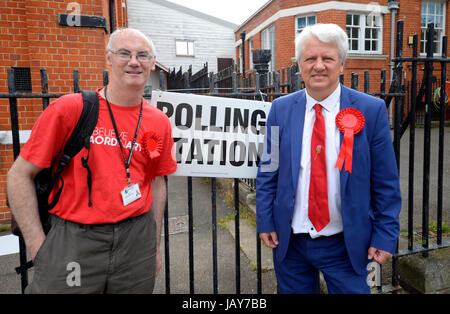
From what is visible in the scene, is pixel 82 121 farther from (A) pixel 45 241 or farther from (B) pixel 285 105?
(B) pixel 285 105

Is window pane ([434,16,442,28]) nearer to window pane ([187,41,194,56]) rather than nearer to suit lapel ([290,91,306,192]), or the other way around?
window pane ([187,41,194,56])

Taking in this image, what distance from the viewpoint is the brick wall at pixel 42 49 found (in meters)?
4.79

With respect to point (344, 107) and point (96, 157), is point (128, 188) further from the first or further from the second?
point (344, 107)

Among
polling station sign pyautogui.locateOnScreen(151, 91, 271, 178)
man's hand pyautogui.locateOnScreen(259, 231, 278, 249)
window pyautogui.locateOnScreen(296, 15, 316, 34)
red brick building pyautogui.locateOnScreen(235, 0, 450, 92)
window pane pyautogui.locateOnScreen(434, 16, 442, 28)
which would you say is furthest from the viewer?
window pane pyautogui.locateOnScreen(434, 16, 442, 28)

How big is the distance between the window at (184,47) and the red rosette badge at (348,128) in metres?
21.5

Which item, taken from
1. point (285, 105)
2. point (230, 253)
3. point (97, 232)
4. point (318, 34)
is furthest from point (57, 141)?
point (230, 253)

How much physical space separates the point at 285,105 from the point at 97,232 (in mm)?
1307

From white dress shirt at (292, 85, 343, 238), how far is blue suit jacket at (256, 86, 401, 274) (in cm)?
4

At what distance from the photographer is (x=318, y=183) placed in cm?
184

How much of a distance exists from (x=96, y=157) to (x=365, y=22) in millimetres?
17686

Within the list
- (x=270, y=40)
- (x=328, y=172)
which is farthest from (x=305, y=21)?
(x=328, y=172)

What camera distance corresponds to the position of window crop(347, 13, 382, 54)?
52.7ft

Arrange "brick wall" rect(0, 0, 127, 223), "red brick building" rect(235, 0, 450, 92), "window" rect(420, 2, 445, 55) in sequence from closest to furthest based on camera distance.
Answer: "brick wall" rect(0, 0, 127, 223), "red brick building" rect(235, 0, 450, 92), "window" rect(420, 2, 445, 55)

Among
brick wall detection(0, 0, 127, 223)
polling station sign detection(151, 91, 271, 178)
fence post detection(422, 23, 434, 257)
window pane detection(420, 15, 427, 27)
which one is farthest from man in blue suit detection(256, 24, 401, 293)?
window pane detection(420, 15, 427, 27)
